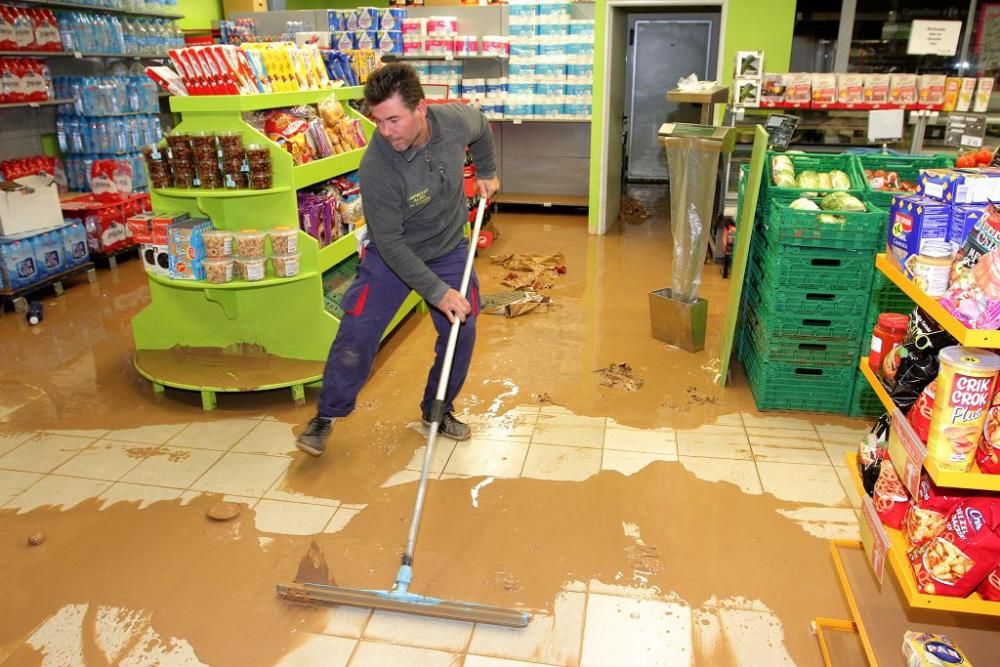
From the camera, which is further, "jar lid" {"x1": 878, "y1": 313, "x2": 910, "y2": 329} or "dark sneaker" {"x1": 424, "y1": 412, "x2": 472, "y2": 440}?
"dark sneaker" {"x1": 424, "y1": 412, "x2": 472, "y2": 440}

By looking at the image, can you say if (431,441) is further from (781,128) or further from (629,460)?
(781,128)

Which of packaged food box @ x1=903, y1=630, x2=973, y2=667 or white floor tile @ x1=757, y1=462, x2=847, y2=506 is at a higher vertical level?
packaged food box @ x1=903, y1=630, x2=973, y2=667

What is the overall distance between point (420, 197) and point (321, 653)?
1.88 m

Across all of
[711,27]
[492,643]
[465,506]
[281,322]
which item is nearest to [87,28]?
[281,322]

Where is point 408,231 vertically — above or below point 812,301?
above

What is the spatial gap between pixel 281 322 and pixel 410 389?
2.84ft

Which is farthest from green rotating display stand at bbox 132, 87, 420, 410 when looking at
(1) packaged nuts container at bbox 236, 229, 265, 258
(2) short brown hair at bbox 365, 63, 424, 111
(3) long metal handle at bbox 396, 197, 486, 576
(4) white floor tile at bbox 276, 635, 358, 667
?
(4) white floor tile at bbox 276, 635, 358, 667

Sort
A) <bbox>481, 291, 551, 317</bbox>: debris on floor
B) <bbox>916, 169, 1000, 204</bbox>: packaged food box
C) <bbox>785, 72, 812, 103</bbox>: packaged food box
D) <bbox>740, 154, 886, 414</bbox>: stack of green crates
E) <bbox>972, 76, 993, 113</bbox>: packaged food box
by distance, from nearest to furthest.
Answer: <bbox>916, 169, 1000, 204</bbox>: packaged food box, <bbox>740, 154, 886, 414</bbox>: stack of green crates, <bbox>481, 291, 551, 317</bbox>: debris on floor, <bbox>972, 76, 993, 113</bbox>: packaged food box, <bbox>785, 72, 812, 103</bbox>: packaged food box

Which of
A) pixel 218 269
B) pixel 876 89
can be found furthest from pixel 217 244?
pixel 876 89

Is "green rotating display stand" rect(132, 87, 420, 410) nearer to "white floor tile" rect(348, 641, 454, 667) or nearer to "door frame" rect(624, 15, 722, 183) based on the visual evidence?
"white floor tile" rect(348, 641, 454, 667)

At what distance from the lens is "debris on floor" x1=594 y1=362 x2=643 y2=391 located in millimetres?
4502

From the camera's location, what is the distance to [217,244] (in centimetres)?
410

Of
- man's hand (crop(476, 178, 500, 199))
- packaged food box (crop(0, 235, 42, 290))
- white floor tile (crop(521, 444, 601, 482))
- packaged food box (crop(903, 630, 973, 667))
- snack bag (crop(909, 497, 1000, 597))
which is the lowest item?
white floor tile (crop(521, 444, 601, 482))

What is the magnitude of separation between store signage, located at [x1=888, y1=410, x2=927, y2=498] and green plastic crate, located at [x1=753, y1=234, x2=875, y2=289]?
1.92 meters
